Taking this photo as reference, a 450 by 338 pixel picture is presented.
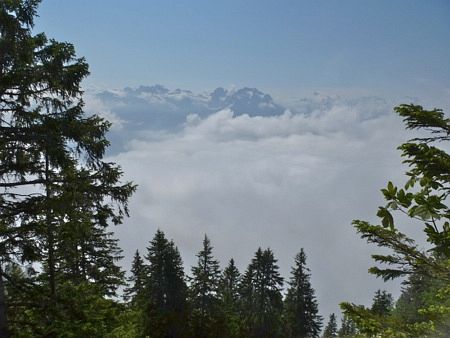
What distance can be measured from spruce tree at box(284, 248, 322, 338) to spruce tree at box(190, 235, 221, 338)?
1202cm

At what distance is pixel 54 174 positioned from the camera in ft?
30.9

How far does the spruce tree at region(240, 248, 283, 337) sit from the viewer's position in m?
45.5

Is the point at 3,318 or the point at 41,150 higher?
the point at 41,150

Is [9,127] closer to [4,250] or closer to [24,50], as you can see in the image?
[24,50]

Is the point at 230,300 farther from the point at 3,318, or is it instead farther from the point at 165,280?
the point at 3,318

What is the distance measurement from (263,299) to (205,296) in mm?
7744

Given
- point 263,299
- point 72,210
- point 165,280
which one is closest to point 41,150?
point 72,210

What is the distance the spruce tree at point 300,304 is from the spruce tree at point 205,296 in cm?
1202

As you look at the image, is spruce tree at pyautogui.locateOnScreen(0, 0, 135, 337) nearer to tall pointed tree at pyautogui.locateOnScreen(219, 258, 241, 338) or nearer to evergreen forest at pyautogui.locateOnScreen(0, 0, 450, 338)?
evergreen forest at pyautogui.locateOnScreen(0, 0, 450, 338)

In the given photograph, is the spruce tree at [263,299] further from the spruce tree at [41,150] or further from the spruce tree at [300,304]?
the spruce tree at [41,150]

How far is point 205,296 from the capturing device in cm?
4231

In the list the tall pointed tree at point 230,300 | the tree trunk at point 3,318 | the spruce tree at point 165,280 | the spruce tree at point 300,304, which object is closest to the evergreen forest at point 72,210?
the tree trunk at point 3,318

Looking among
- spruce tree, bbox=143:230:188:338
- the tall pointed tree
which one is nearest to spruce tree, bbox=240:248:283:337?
the tall pointed tree

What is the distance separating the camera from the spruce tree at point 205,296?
3894 cm
